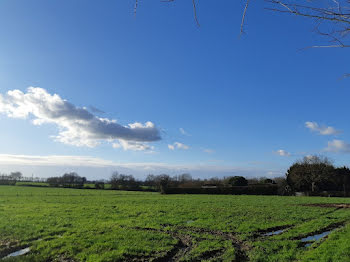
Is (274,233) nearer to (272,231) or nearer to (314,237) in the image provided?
(272,231)

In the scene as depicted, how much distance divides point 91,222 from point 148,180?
85.1 meters

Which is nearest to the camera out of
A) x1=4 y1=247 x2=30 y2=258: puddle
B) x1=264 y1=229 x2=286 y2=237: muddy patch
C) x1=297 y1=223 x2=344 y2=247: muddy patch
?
x1=4 y1=247 x2=30 y2=258: puddle

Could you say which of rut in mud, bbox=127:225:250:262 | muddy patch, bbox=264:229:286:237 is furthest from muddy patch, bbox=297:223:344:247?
rut in mud, bbox=127:225:250:262

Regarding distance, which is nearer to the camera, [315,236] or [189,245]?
[189,245]

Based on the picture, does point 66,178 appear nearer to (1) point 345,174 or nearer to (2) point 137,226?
(1) point 345,174

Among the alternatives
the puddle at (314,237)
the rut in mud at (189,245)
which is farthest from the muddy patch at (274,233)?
the rut in mud at (189,245)

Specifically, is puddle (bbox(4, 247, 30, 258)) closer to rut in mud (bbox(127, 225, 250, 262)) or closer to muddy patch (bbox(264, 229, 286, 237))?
rut in mud (bbox(127, 225, 250, 262))

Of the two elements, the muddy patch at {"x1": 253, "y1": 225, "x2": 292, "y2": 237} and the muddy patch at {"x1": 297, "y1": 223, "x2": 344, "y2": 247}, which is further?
the muddy patch at {"x1": 253, "y1": 225, "x2": 292, "y2": 237}

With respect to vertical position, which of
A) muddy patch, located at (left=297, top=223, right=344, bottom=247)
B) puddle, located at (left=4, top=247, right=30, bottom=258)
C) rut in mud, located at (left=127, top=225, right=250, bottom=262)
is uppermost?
muddy patch, located at (left=297, top=223, right=344, bottom=247)

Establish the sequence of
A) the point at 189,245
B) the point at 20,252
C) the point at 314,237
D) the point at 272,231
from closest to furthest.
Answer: the point at 20,252 < the point at 189,245 < the point at 314,237 < the point at 272,231

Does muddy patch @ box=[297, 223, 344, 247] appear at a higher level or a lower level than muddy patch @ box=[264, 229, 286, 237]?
higher

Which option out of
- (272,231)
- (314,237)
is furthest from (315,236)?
(272,231)

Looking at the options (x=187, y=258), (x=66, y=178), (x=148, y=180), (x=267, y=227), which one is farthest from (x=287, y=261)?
(x=66, y=178)

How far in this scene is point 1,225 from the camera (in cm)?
1224
